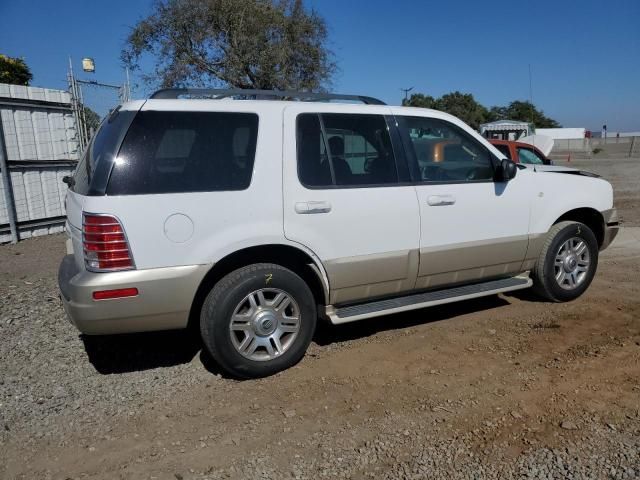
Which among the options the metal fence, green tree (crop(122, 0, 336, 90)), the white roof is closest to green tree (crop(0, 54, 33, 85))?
green tree (crop(122, 0, 336, 90))

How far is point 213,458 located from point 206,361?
133 centimetres

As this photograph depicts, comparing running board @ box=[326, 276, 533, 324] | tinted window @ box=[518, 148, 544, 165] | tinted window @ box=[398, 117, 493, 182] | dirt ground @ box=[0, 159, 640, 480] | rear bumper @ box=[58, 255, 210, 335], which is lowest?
dirt ground @ box=[0, 159, 640, 480]

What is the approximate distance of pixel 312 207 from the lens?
3.81 m

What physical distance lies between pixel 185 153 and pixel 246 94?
79 cm

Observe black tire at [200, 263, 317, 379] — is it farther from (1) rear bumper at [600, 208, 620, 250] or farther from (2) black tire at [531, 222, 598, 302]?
(1) rear bumper at [600, 208, 620, 250]

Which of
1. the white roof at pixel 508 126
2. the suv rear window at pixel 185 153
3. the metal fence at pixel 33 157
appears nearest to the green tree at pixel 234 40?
the metal fence at pixel 33 157

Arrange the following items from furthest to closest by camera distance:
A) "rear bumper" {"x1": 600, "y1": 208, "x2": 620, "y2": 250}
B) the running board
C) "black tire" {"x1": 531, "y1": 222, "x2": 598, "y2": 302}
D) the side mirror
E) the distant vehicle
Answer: the distant vehicle, "rear bumper" {"x1": 600, "y1": 208, "x2": 620, "y2": 250}, "black tire" {"x1": 531, "y1": 222, "x2": 598, "y2": 302}, the side mirror, the running board

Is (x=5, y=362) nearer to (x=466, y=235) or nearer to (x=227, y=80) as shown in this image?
(x=466, y=235)

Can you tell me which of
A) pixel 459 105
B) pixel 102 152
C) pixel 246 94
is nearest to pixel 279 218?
pixel 246 94

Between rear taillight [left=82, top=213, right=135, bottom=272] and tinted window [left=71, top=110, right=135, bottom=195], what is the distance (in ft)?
0.68

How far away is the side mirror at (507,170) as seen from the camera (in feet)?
14.9

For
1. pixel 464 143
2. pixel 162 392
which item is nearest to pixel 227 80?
pixel 464 143

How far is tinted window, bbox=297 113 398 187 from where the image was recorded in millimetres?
3898

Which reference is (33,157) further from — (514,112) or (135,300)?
(514,112)
